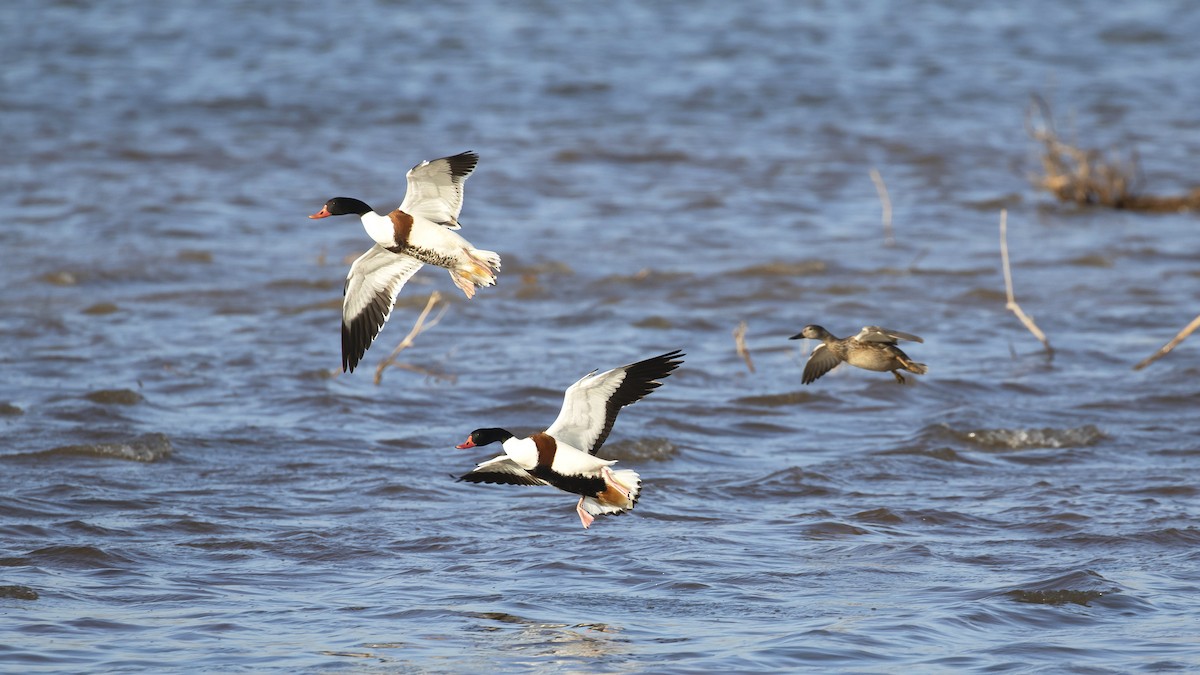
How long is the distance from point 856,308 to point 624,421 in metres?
3.27

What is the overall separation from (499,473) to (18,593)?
206 centimetres

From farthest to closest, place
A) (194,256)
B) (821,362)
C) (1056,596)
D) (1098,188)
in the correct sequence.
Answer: (1098,188), (194,256), (821,362), (1056,596)

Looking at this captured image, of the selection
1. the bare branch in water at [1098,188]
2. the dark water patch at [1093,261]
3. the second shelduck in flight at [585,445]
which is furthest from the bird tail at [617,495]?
the bare branch in water at [1098,188]

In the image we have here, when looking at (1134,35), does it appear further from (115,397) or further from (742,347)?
(115,397)

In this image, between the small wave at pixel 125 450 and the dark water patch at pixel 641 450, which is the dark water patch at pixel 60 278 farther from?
the dark water patch at pixel 641 450

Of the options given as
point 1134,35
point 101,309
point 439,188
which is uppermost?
point 1134,35

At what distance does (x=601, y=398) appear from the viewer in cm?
638

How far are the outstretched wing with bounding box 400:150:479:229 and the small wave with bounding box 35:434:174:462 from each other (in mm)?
2699

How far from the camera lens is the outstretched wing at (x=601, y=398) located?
6.27 meters

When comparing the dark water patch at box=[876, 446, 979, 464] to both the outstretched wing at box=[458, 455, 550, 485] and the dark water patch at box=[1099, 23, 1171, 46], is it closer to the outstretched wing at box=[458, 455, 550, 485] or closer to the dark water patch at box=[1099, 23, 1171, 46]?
the outstretched wing at box=[458, 455, 550, 485]

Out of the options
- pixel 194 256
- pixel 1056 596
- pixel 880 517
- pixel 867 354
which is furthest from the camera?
pixel 194 256

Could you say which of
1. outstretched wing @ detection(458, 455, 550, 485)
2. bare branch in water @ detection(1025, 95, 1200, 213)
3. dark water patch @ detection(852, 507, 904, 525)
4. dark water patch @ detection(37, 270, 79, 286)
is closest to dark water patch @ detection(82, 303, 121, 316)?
dark water patch @ detection(37, 270, 79, 286)

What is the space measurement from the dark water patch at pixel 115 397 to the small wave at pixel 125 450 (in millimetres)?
868

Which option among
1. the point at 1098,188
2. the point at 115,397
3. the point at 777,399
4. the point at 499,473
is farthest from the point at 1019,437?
the point at 1098,188
